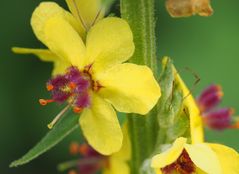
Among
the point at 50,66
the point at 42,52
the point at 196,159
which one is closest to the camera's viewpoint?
the point at 196,159

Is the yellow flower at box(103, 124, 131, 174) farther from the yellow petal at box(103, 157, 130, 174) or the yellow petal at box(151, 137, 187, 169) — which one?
the yellow petal at box(151, 137, 187, 169)

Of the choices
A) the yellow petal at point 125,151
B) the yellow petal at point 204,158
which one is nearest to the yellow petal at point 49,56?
the yellow petal at point 125,151

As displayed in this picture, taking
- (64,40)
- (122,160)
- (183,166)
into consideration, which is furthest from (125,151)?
(64,40)

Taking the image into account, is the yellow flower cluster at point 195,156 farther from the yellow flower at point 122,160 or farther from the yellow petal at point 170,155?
the yellow flower at point 122,160

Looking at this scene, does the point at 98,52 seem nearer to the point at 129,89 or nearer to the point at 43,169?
the point at 129,89

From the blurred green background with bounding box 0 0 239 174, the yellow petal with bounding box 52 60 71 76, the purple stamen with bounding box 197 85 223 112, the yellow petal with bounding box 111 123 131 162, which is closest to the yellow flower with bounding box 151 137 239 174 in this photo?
the yellow petal with bounding box 111 123 131 162

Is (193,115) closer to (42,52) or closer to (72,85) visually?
(72,85)

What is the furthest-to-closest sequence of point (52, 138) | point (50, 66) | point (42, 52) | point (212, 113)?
point (50, 66) → point (212, 113) → point (42, 52) → point (52, 138)
